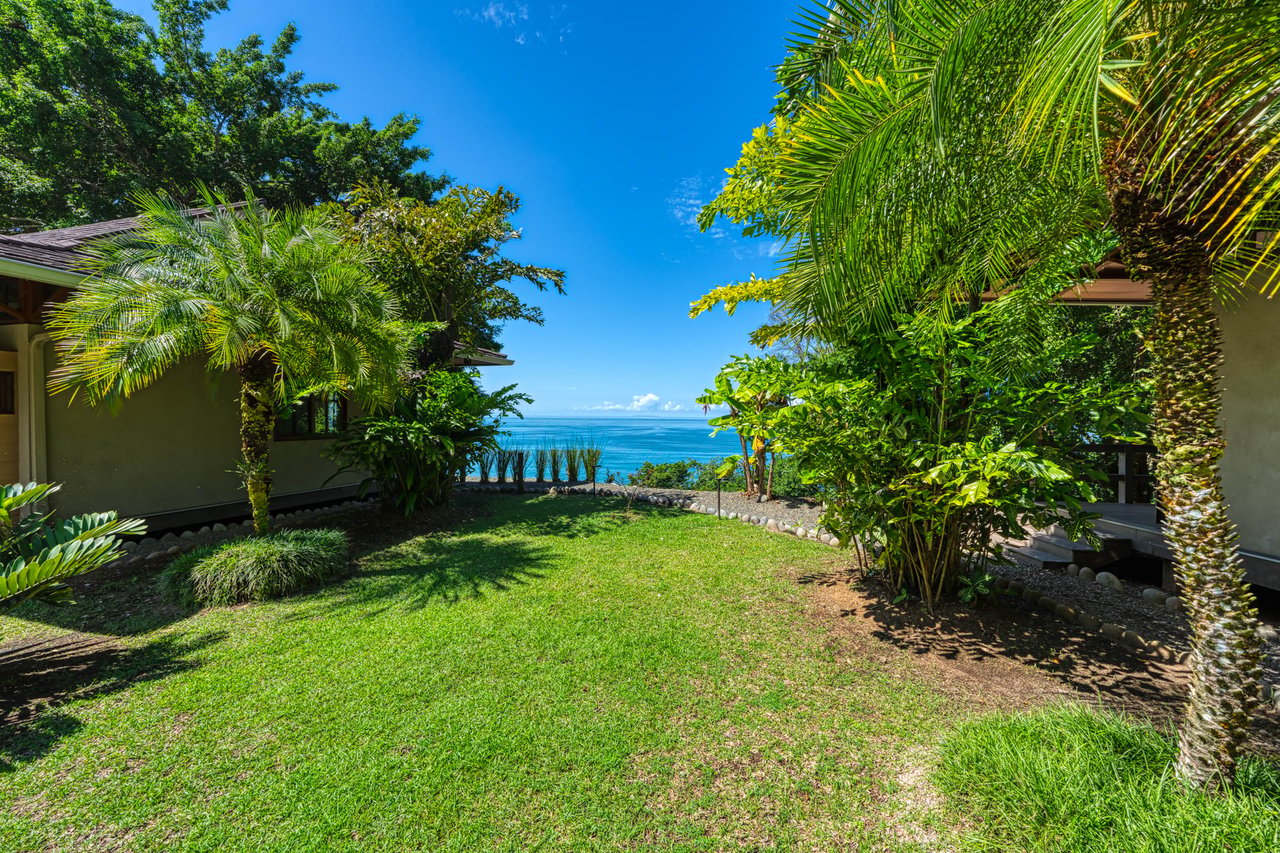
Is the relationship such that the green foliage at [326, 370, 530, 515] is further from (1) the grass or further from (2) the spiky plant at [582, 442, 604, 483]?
(1) the grass

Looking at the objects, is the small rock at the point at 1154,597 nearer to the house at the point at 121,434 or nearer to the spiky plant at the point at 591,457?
the spiky plant at the point at 591,457

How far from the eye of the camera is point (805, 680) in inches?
126

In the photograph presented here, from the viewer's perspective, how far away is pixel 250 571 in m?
4.73

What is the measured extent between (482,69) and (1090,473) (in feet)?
50.4

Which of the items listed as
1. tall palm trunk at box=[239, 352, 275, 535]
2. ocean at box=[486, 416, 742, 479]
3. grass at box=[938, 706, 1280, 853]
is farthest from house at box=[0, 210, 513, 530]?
grass at box=[938, 706, 1280, 853]

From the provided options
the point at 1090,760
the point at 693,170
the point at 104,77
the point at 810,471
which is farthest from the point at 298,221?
the point at 104,77

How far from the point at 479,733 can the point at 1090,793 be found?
9.28 feet

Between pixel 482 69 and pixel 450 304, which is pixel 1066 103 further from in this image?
pixel 482 69

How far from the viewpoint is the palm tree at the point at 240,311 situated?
449 cm

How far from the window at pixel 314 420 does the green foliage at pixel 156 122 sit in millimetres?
10669

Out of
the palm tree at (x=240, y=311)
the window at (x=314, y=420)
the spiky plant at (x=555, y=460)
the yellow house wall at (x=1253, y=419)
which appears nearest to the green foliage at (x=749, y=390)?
the palm tree at (x=240, y=311)

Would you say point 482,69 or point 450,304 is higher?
point 482,69

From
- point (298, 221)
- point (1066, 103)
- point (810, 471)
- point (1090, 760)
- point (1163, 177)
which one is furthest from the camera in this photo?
point (298, 221)

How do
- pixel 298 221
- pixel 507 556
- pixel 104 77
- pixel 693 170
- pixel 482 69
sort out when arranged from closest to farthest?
pixel 298 221 < pixel 507 556 < pixel 482 69 < pixel 104 77 < pixel 693 170
